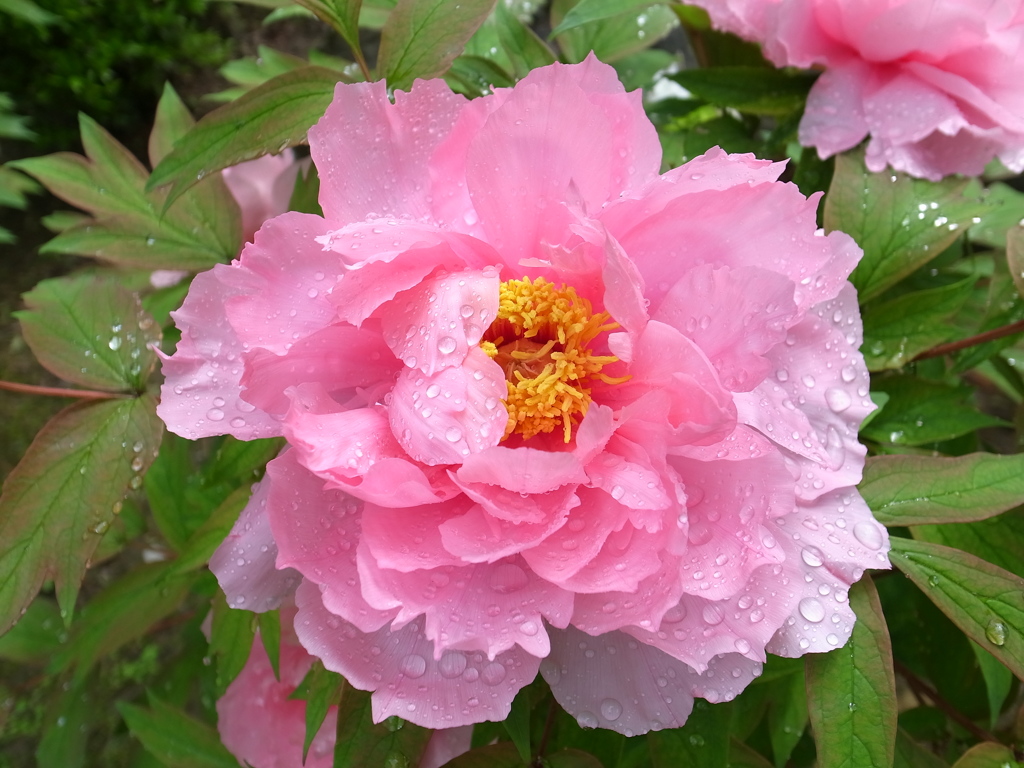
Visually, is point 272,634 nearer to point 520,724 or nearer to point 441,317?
point 520,724

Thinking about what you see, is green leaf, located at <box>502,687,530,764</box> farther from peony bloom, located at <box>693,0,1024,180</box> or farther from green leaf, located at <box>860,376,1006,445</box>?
peony bloom, located at <box>693,0,1024,180</box>

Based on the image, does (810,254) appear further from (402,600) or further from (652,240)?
(402,600)

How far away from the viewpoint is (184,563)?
0.62m

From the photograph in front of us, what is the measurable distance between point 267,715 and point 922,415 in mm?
634

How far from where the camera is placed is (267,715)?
2.16ft

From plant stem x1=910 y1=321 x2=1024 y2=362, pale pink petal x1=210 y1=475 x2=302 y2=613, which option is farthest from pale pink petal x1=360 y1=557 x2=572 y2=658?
plant stem x1=910 y1=321 x2=1024 y2=362

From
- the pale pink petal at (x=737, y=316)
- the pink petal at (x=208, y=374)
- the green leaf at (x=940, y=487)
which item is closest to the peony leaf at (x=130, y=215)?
the pink petal at (x=208, y=374)

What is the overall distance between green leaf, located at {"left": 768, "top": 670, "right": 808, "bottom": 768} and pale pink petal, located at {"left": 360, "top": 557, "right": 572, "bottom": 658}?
0.33 m

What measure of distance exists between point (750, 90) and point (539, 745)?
60 centimetres

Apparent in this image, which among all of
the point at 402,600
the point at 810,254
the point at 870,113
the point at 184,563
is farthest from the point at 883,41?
the point at 184,563

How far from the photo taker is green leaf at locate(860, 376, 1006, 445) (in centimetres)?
61

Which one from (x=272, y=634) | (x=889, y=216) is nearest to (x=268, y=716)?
(x=272, y=634)

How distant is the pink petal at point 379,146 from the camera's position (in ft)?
1.46

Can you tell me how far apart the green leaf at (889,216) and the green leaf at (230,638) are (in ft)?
1.97
